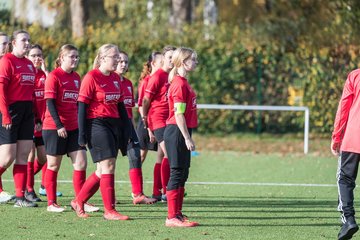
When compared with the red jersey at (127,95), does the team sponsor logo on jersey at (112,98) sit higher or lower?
higher

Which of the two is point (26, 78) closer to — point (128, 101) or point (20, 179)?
point (20, 179)

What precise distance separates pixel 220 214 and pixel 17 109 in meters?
2.78

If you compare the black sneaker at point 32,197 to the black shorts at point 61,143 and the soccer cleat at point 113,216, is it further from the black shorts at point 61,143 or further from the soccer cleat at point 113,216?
the soccer cleat at point 113,216

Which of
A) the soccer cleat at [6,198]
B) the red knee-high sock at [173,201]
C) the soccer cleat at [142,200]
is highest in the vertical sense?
the red knee-high sock at [173,201]

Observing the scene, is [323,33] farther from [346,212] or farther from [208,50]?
[346,212]

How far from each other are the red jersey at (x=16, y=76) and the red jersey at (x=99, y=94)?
4.13ft

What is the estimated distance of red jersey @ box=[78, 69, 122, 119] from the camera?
11.1 m

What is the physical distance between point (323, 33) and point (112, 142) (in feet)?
47.0

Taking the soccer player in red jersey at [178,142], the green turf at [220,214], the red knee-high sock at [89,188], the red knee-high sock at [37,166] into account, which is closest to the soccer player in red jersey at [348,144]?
the green turf at [220,214]

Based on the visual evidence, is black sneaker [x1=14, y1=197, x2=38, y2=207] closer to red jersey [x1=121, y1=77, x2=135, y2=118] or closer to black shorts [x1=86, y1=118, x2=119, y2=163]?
black shorts [x1=86, y1=118, x2=119, y2=163]

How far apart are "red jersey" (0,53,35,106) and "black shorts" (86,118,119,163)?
55.9 inches

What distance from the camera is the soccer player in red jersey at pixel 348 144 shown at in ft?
32.0

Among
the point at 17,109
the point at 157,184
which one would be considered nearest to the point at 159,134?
the point at 157,184

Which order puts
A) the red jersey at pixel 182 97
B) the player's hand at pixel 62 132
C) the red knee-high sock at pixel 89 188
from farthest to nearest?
the player's hand at pixel 62 132, the red knee-high sock at pixel 89 188, the red jersey at pixel 182 97
